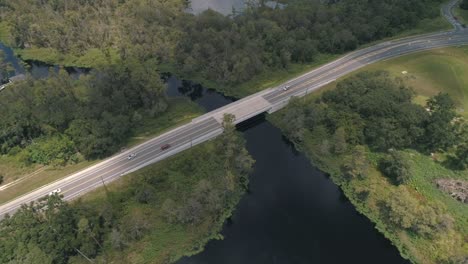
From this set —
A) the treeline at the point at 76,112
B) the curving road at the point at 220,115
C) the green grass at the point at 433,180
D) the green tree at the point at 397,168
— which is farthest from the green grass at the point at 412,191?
the treeline at the point at 76,112

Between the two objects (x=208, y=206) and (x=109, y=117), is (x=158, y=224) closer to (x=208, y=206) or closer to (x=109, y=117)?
(x=208, y=206)

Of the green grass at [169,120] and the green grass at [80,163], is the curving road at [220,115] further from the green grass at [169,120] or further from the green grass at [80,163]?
the green grass at [169,120]

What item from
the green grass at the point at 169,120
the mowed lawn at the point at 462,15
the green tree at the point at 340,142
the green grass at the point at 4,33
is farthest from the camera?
the mowed lawn at the point at 462,15

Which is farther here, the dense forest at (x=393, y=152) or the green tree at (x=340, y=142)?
the green tree at (x=340, y=142)

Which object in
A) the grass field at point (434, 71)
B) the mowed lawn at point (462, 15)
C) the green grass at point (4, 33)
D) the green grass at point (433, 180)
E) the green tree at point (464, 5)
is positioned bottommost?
the green grass at point (433, 180)

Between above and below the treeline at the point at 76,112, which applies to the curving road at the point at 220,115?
below

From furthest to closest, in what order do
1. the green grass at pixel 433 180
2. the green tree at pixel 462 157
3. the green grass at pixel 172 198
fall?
the green tree at pixel 462 157 < the green grass at pixel 433 180 < the green grass at pixel 172 198

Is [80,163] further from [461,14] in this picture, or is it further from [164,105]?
[461,14]
